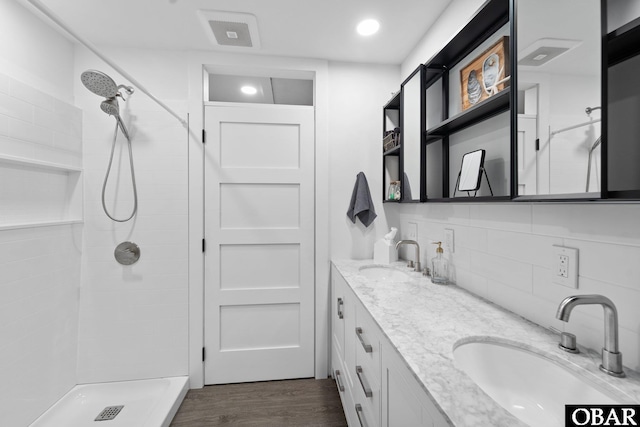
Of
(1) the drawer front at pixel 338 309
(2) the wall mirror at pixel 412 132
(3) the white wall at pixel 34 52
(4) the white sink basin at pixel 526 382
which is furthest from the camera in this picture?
(1) the drawer front at pixel 338 309

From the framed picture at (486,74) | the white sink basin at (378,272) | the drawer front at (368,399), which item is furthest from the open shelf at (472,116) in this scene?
the drawer front at (368,399)

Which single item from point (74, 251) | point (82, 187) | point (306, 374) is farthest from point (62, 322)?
point (306, 374)

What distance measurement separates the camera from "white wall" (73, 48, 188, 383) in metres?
1.90

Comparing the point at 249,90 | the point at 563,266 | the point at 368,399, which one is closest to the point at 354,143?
the point at 249,90

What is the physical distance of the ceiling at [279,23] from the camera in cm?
153

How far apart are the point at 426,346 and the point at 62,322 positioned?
2.20m

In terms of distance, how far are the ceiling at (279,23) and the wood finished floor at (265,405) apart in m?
2.43

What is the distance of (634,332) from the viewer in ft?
Result: 2.37

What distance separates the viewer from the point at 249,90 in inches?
107

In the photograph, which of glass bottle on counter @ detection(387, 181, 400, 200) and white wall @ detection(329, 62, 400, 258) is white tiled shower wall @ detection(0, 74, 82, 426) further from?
glass bottle on counter @ detection(387, 181, 400, 200)

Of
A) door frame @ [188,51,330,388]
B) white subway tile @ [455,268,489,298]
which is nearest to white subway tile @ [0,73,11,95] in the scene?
door frame @ [188,51,330,388]

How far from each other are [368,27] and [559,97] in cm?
130

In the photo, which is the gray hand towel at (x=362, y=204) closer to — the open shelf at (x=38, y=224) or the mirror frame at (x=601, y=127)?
the mirror frame at (x=601, y=127)

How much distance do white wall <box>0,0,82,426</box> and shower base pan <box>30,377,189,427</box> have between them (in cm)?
8
